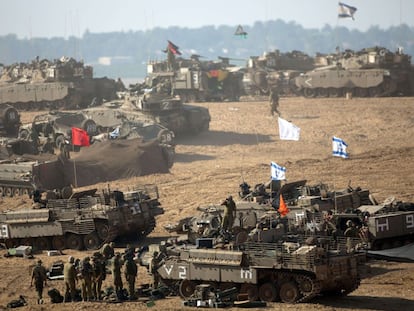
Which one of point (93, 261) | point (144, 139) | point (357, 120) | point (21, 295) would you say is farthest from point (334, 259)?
point (357, 120)

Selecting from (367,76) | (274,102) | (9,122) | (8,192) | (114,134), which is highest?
(367,76)

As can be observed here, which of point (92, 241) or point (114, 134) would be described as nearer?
point (92, 241)

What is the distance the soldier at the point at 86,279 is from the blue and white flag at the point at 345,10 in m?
52.7

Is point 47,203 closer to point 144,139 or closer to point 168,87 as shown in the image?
point 144,139

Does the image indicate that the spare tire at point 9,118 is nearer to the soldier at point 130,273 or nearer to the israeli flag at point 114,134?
the israeli flag at point 114,134

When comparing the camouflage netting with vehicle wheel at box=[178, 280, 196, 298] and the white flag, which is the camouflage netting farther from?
vehicle wheel at box=[178, 280, 196, 298]

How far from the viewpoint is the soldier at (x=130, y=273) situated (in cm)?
2228

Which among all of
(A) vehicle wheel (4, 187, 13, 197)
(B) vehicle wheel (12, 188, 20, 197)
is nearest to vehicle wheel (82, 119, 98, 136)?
(A) vehicle wheel (4, 187, 13, 197)

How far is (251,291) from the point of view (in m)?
21.6

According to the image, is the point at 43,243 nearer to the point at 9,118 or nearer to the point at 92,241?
the point at 92,241

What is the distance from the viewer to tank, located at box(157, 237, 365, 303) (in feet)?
68.6

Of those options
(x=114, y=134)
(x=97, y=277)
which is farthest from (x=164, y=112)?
(x=97, y=277)

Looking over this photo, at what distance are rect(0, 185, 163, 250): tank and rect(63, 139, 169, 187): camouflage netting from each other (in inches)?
356

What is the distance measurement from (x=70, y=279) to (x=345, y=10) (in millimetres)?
54593
